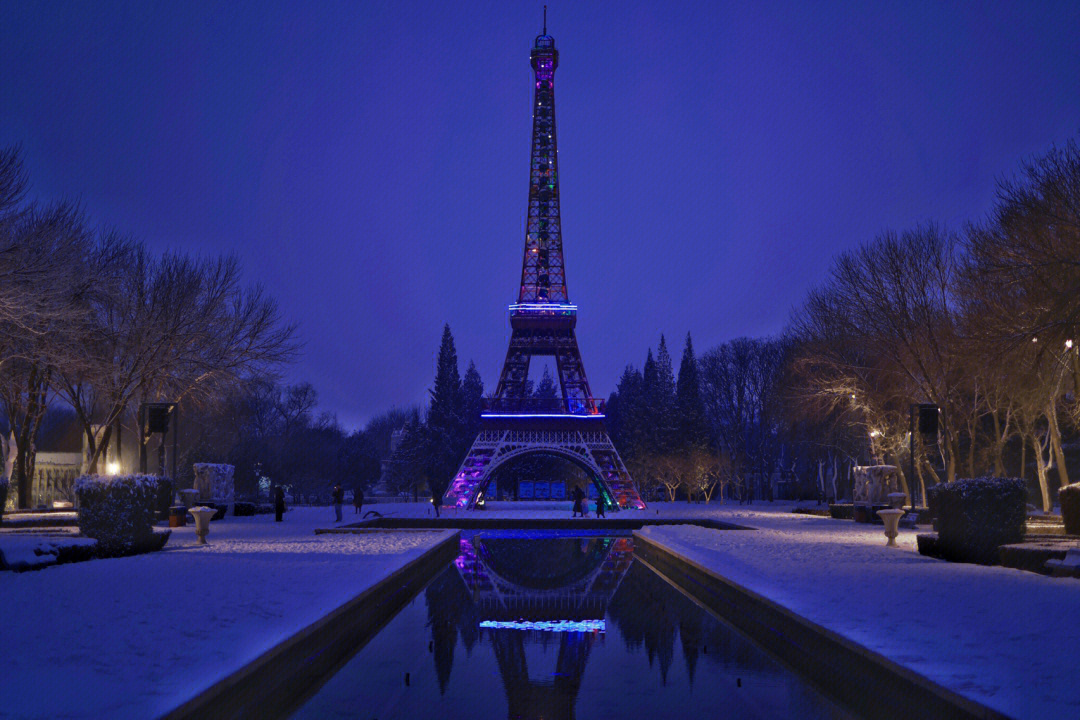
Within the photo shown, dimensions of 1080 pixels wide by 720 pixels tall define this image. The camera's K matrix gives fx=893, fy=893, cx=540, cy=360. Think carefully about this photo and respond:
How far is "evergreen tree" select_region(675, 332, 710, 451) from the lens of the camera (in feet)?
238

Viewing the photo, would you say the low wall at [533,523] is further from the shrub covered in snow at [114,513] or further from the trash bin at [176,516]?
the shrub covered in snow at [114,513]

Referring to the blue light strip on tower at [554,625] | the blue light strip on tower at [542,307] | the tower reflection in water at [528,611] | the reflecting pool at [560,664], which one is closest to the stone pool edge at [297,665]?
the reflecting pool at [560,664]

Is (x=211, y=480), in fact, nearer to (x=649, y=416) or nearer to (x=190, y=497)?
(x=190, y=497)

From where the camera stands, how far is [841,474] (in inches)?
2672

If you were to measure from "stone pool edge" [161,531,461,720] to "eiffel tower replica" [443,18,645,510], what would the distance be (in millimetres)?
33712

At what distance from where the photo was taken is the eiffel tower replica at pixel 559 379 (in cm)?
4819

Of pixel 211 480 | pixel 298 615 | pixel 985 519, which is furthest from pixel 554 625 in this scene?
pixel 211 480

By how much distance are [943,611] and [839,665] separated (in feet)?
8.30

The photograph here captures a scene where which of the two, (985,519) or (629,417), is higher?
(629,417)

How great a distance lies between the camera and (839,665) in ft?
30.1

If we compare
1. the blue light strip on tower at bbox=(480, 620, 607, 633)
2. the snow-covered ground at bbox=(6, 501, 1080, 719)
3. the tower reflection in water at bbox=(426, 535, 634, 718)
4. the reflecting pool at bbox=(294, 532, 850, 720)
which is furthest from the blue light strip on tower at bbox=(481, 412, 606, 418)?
the blue light strip on tower at bbox=(480, 620, 607, 633)

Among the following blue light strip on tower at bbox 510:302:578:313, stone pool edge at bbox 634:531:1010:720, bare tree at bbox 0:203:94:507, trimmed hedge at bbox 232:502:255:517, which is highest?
blue light strip on tower at bbox 510:302:578:313

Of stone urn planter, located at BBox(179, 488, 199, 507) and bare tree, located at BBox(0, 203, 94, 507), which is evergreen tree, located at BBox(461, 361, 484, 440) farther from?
bare tree, located at BBox(0, 203, 94, 507)

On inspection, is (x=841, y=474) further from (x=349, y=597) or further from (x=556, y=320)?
(x=349, y=597)
